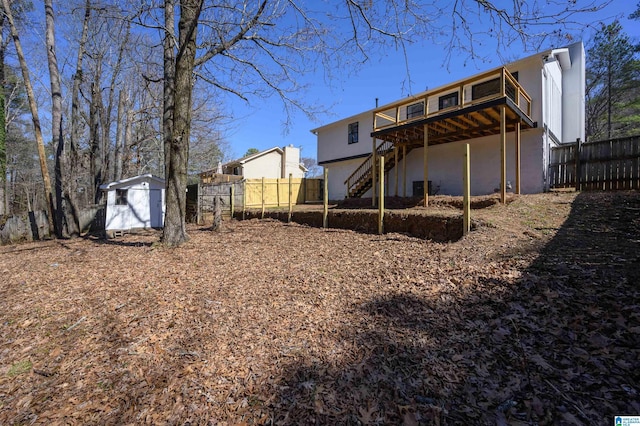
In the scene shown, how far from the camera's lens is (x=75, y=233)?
34.3 ft

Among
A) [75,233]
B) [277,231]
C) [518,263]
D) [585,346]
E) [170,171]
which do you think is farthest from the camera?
[75,233]

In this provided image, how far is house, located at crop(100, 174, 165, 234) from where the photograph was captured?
11203 millimetres

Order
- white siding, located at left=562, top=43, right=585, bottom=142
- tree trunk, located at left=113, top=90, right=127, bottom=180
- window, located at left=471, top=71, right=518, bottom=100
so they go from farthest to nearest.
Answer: tree trunk, located at left=113, top=90, right=127, bottom=180 < white siding, located at left=562, top=43, right=585, bottom=142 < window, located at left=471, top=71, right=518, bottom=100

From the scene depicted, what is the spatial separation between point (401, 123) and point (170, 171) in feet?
26.7

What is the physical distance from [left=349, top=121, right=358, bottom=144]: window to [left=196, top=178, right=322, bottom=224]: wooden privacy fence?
4.49 m

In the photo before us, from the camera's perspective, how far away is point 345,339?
2.84 m

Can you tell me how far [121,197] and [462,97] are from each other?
1318 cm

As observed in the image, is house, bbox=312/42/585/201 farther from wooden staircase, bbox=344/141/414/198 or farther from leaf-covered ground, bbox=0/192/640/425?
leaf-covered ground, bbox=0/192/640/425

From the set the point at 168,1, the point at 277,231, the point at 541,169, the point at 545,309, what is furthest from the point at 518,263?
the point at 541,169

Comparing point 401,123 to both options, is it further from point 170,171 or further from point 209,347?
point 209,347

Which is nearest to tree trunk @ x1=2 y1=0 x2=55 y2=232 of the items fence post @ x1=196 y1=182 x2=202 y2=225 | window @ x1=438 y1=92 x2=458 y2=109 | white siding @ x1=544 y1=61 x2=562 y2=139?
fence post @ x1=196 y1=182 x2=202 y2=225

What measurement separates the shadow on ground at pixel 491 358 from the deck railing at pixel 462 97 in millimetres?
6972

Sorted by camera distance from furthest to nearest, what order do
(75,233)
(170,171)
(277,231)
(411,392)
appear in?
(75,233) → (277,231) → (170,171) → (411,392)

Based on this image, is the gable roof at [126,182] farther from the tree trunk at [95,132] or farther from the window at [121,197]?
the tree trunk at [95,132]
